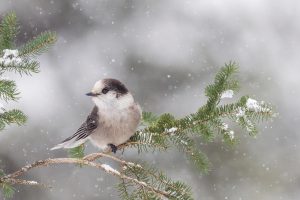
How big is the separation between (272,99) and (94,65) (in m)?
2.28

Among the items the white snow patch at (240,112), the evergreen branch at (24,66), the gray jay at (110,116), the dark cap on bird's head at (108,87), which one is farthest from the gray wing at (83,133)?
the white snow patch at (240,112)

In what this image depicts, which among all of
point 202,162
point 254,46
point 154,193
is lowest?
point 154,193

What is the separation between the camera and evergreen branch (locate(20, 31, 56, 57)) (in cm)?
239

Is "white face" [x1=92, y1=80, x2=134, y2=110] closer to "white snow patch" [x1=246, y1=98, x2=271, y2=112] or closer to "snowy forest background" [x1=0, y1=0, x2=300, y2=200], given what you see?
"white snow patch" [x1=246, y1=98, x2=271, y2=112]

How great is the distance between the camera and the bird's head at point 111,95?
295cm

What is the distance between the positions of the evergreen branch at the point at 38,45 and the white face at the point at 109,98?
0.57 meters

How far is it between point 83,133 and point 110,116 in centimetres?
17

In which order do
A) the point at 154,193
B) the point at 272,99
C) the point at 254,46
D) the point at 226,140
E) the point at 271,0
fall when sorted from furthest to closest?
the point at 271,0 → the point at 254,46 → the point at 272,99 → the point at 226,140 → the point at 154,193

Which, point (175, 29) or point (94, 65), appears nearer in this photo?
point (94, 65)

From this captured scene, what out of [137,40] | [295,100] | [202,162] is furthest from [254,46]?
[202,162]

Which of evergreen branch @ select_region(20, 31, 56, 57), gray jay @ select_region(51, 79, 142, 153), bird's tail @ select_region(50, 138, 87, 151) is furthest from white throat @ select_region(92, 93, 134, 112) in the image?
evergreen branch @ select_region(20, 31, 56, 57)

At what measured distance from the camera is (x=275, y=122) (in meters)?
7.30

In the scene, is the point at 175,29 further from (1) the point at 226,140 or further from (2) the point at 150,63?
(1) the point at 226,140

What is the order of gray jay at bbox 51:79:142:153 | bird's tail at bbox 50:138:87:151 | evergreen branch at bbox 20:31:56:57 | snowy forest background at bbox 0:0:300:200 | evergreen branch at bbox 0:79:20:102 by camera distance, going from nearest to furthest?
evergreen branch at bbox 0:79:20:102, evergreen branch at bbox 20:31:56:57, bird's tail at bbox 50:138:87:151, gray jay at bbox 51:79:142:153, snowy forest background at bbox 0:0:300:200
